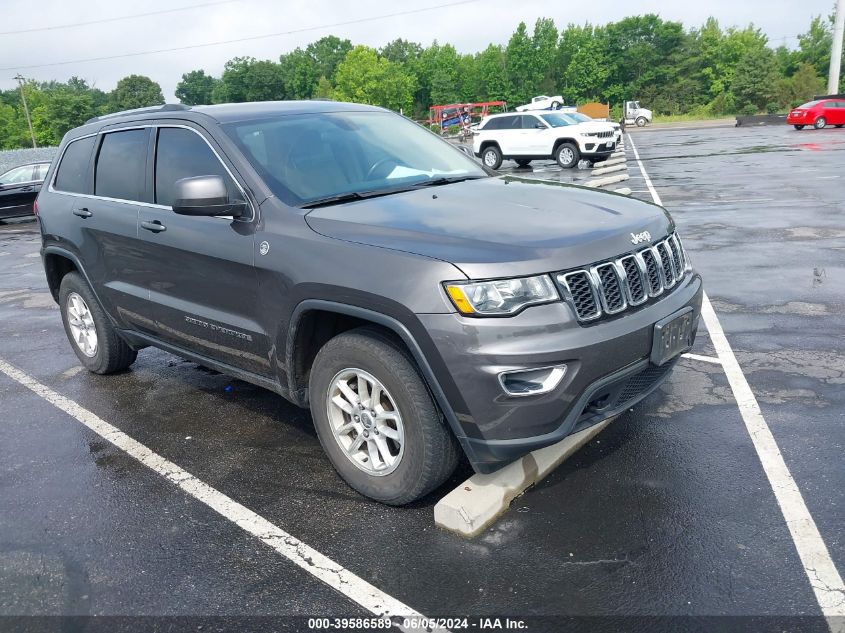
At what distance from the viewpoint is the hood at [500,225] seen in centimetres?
308

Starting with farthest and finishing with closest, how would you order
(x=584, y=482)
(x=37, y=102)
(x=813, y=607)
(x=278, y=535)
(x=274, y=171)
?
(x=37, y=102), (x=274, y=171), (x=584, y=482), (x=278, y=535), (x=813, y=607)

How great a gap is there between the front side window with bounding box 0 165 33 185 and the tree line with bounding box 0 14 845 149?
6100cm

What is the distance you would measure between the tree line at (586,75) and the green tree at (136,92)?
0.55 metres

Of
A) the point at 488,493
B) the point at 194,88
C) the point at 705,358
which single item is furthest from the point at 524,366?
the point at 194,88

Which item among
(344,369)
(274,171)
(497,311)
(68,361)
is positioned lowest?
(68,361)

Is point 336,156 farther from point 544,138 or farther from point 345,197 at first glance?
point 544,138

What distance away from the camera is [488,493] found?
3.43m

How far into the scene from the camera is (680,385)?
192 inches

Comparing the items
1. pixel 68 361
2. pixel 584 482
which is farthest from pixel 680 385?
pixel 68 361

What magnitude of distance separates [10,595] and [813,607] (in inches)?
124

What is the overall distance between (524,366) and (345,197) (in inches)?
59.3

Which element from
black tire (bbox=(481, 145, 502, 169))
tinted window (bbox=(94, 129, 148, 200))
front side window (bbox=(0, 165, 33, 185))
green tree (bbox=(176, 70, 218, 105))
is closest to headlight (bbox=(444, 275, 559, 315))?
tinted window (bbox=(94, 129, 148, 200))

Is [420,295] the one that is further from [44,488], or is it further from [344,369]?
[44,488]

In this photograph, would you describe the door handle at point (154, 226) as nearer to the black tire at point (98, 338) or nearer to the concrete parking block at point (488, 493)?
the black tire at point (98, 338)
